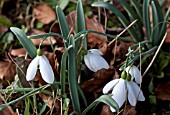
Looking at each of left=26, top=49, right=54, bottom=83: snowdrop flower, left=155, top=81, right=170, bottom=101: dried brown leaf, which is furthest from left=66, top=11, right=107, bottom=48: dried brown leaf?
left=26, top=49, right=54, bottom=83: snowdrop flower

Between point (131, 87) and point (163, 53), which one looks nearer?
point (131, 87)

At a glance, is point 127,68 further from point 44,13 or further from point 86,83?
point 44,13

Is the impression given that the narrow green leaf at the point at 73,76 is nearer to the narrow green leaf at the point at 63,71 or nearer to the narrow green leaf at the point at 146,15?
the narrow green leaf at the point at 63,71

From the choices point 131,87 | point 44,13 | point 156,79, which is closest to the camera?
point 131,87

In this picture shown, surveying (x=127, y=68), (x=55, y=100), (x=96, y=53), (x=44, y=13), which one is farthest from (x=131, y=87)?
(x=44, y=13)

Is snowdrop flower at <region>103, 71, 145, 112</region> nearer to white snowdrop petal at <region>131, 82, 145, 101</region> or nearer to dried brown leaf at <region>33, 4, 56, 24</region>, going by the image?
white snowdrop petal at <region>131, 82, 145, 101</region>

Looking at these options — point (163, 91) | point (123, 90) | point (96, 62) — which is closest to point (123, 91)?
point (123, 90)
